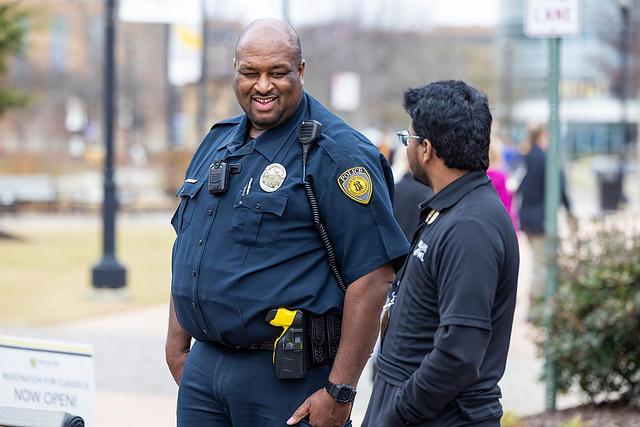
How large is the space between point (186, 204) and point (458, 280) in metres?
1.08

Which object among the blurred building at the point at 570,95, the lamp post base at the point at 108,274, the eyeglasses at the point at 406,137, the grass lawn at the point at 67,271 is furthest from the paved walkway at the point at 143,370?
the blurred building at the point at 570,95

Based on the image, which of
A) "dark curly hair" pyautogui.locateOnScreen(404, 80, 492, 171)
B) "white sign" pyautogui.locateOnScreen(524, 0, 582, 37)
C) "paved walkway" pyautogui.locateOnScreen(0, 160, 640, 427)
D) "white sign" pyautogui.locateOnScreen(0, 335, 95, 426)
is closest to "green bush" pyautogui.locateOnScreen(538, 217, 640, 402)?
"paved walkway" pyautogui.locateOnScreen(0, 160, 640, 427)

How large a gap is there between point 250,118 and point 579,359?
3.48 meters

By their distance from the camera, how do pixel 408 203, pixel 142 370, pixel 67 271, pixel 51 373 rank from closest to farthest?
pixel 51 373
pixel 408 203
pixel 142 370
pixel 67 271

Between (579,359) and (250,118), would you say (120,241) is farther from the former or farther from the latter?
(250,118)

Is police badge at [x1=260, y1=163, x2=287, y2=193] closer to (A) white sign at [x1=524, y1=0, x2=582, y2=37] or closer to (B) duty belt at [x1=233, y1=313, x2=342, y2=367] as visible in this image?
(B) duty belt at [x1=233, y1=313, x2=342, y2=367]

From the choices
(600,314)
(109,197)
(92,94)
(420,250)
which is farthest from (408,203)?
(92,94)

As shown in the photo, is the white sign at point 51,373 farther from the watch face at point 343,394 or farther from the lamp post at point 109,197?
the lamp post at point 109,197

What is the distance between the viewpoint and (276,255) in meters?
3.48

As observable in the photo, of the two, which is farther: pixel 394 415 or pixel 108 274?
pixel 108 274

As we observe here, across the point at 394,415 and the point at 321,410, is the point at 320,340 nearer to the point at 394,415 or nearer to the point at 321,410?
the point at 321,410

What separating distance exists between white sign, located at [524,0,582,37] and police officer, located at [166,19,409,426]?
3.53m

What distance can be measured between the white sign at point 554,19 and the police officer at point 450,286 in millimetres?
3677

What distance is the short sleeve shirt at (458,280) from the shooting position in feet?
10.2
